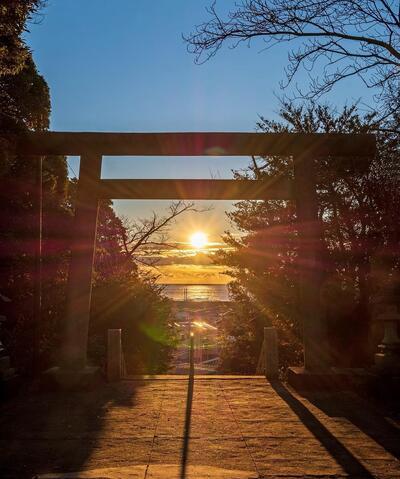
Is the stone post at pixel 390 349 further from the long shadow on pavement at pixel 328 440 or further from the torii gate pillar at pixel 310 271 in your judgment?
the long shadow on pavement at pixel 328 440

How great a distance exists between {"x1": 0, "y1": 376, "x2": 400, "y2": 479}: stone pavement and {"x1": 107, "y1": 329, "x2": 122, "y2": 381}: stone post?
37.4 inches

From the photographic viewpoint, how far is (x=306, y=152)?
9375 millimetres

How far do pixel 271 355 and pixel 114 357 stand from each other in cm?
305

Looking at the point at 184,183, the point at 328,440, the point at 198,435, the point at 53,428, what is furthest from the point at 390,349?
the point at 53,428

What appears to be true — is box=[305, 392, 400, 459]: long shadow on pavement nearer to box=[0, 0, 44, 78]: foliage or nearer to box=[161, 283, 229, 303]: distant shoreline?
box=[0, 0, 44, 78]: foliage

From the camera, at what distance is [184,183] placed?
961 cm

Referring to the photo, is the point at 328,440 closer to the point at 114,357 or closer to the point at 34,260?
the point at 114,357

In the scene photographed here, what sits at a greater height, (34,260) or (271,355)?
(34,260)

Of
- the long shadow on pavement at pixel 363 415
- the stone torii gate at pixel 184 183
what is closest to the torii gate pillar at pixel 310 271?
the stone torii gate at pixel 184 183

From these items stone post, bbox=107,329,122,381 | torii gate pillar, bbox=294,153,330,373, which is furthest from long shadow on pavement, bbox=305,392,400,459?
stone post, bbox=107,329,122,381

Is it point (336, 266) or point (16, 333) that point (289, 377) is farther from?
point (16, 333)

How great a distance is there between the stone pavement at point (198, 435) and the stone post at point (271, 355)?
1217mm

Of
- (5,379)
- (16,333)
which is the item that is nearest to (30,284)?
(16,333)

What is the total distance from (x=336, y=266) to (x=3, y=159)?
9.39 meters
